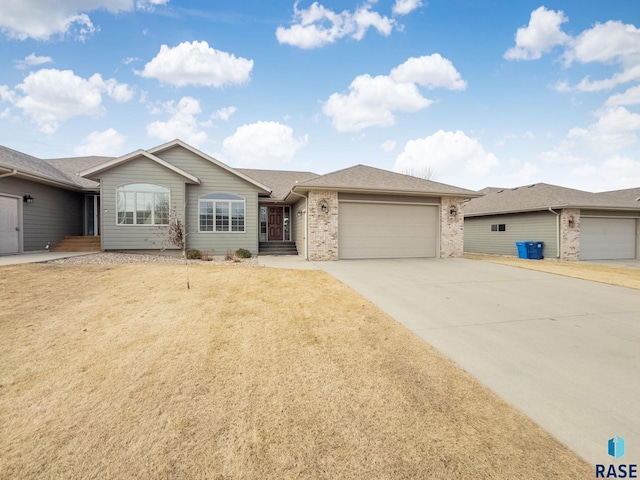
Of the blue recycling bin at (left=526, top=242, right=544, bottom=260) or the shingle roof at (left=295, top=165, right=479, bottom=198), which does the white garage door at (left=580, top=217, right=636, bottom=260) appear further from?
the shingle roof at (left=295, top=165, right=479, bottom=198)

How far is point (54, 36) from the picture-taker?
37.4ft

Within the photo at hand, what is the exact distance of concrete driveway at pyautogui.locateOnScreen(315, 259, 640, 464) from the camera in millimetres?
2359

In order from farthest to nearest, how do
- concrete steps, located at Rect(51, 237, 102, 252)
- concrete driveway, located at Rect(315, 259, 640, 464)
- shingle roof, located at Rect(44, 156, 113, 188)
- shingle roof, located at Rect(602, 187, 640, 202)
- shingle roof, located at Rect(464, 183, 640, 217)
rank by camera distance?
1. shingle roof, located at Rect(602, 187, 640, 202)
2. shingle roof, located at Rect(44, 156, 113, 188)
3. shingle roof, located at Rect(464, 183, 640, 217)
4. concrete steps, located at Rect(51, 237, 102, 252)
5. concrete driveway, located at Rect(315, 259, 640, 464)

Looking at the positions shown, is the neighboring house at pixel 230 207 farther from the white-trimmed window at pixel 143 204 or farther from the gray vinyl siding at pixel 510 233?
the gray vinyl siding at pixel 510 233

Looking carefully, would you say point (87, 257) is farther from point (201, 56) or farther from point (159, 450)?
point (159, 450)

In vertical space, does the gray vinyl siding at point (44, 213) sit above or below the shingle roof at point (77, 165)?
below

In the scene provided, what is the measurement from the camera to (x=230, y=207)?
13375 mm

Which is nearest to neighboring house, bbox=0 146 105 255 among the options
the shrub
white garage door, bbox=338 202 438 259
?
the shrub

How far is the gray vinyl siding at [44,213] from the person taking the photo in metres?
11.4

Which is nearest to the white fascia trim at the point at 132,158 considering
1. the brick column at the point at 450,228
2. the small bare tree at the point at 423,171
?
the brick column at the point at 450,228

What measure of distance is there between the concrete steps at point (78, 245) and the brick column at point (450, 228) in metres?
15.9

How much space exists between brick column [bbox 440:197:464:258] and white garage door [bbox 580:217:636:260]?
7.02 m

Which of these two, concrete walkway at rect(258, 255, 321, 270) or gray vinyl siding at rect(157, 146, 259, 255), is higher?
gray vinyl siding at rect(157, 146, 259, 255)

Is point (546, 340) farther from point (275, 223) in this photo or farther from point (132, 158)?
point (132, 158)
